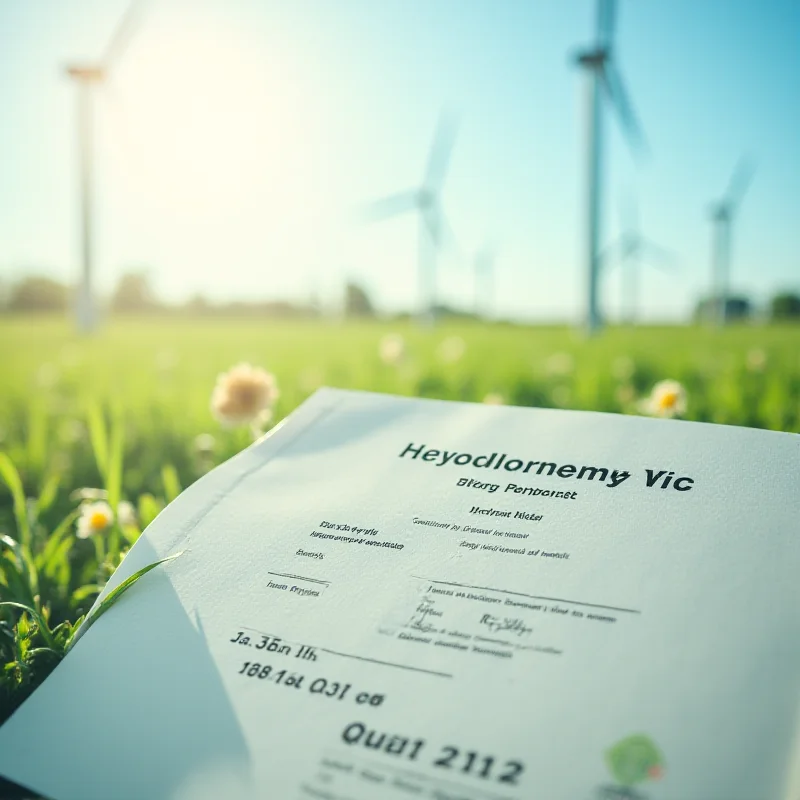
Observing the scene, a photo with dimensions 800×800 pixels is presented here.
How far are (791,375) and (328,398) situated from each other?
5.66 ft

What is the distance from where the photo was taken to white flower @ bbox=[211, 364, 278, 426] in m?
0.99

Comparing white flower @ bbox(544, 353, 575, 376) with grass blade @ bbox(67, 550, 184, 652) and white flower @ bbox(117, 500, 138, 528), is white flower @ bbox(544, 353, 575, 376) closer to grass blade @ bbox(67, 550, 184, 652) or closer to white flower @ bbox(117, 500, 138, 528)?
white flower @ bbox(117, 500, 138, 528)

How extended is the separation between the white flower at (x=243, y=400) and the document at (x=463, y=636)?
42cm

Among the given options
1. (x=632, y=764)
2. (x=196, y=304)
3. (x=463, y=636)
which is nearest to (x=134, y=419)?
(x=463, y=636)

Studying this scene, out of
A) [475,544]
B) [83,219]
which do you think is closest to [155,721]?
[475,544]

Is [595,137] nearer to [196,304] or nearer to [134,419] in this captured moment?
[134,419]

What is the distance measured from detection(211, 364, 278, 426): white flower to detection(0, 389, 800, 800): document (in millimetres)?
423

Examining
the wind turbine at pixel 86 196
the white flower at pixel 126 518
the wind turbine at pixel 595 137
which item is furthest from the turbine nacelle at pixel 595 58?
the white flower at pixel 126 518

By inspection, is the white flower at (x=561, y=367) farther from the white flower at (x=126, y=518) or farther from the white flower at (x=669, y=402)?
the white flower at (x=126, y=518)

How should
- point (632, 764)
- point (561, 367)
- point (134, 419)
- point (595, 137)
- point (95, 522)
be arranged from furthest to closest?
point (595, 137)
point (561, 367)
point (134, 419)
point (95, 522)
point (632, 764)

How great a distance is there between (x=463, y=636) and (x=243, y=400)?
→ 0.66m

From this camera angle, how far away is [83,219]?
19.8 feet

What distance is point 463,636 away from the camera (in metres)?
0.41

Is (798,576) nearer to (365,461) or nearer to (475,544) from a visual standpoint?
(475,544)
